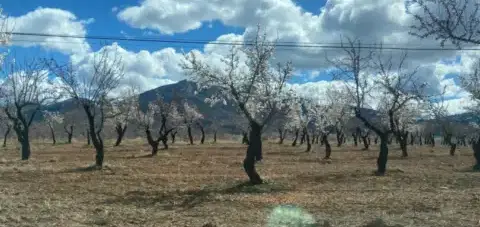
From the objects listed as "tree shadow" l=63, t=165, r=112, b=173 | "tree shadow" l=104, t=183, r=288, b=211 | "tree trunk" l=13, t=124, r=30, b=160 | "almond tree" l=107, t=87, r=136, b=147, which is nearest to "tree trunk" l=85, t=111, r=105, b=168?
"tree shadow" l=63, t=165, r=112, b=173

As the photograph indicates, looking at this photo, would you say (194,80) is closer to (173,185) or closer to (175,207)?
(173,185)

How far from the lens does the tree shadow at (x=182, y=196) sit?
19.4 meters

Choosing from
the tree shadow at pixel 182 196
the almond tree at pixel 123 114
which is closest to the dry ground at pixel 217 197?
the tree shadow at pixel 182 196

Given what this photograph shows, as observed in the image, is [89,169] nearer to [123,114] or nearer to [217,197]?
[217,197]

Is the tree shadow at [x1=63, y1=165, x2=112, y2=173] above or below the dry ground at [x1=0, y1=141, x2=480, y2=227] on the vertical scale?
above

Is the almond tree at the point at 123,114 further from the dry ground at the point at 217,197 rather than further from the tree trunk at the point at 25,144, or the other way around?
the dry ground at the point at 217,197

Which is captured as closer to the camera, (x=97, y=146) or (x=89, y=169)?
(x=89, y=169)

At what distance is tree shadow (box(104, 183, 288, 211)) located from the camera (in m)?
19.4

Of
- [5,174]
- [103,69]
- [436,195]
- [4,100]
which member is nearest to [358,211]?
[436,195]

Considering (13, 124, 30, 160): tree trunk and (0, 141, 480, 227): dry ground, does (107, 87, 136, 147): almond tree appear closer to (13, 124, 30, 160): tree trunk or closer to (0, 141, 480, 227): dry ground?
(13, 124, 30, 160): tree trunk

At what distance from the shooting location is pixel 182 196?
2133 cm

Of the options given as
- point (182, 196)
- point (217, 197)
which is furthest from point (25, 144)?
point (217, 197)

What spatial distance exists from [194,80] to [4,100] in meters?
31.1

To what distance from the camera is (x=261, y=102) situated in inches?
1212
